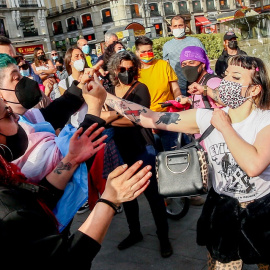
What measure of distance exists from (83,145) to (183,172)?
25.4 inches

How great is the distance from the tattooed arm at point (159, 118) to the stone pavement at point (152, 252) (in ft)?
4.50

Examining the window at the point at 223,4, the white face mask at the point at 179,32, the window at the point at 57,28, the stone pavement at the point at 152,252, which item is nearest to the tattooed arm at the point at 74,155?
the stone pavement at the point at 152,252

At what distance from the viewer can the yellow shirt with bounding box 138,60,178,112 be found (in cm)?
430

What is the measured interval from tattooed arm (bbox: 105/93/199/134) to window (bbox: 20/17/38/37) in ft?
127

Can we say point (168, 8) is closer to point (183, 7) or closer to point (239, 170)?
point (183, 7)

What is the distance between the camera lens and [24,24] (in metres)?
39.2

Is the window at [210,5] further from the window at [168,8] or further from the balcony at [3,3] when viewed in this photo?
the balcony at [3,3]

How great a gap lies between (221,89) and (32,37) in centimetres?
3948

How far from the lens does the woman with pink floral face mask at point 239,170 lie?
212 centimetres

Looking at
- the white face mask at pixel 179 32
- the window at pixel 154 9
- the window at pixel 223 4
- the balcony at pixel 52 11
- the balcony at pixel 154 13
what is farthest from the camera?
the window at pixel 223 4

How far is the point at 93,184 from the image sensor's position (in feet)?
Result: 7.48

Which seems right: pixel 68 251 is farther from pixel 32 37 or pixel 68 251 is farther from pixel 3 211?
pixel 32 37

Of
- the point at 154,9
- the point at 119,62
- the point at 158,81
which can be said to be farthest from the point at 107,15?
the point at 119,62

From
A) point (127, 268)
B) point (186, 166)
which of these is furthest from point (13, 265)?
point (127, 268)
